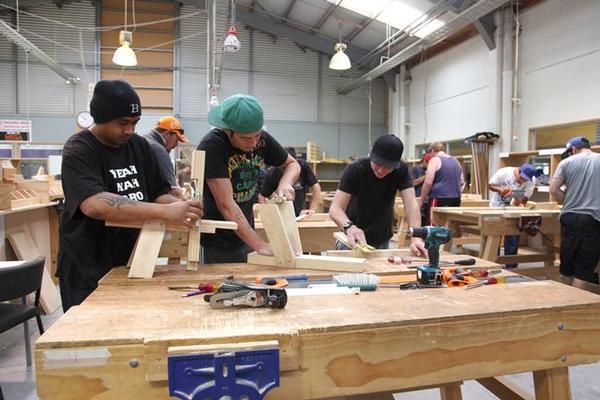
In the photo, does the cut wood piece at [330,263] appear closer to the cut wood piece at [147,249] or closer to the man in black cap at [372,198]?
the cut wood piece at [147,249]

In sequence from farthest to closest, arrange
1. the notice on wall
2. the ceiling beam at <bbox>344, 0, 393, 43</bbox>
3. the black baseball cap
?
the notice on wall
the ceiling beam at <bbox>344, 0, 393, 43</bbox>
the black baseball cap

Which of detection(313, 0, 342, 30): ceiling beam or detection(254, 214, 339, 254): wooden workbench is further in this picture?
detection(313, 0, 342, 30): ceiling beam

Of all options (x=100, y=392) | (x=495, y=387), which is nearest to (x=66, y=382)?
(x=100, y=392)

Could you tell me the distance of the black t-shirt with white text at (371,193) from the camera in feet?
7.47

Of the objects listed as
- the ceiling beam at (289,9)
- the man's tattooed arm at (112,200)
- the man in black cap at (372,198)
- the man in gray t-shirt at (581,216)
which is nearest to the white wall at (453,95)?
the ceiling beam at (289,9)

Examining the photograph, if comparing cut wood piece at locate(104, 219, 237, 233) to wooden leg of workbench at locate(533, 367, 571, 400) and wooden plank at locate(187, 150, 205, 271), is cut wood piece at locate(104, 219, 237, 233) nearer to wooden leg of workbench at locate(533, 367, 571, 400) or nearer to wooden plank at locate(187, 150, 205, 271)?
wooden plank at locate(187, 150, 205, 271)

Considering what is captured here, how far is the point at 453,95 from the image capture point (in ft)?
28.2

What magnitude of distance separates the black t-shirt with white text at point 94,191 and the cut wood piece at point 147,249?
→ 175 millimetres

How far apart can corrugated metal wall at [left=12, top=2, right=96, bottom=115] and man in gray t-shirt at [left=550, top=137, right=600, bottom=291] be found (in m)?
9.97

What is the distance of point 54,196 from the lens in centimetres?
439

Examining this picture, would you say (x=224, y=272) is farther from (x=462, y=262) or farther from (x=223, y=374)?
(x=462, y=262)

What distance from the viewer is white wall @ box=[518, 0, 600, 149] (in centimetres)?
549

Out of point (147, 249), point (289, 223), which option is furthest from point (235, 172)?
point (147, 249)

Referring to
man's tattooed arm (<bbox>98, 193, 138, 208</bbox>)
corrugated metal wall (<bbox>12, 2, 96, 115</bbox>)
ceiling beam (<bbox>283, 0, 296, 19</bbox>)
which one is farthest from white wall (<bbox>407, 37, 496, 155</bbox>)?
corrugated metal wall (<bbox>12, 2, 96, 115</bbox>)
